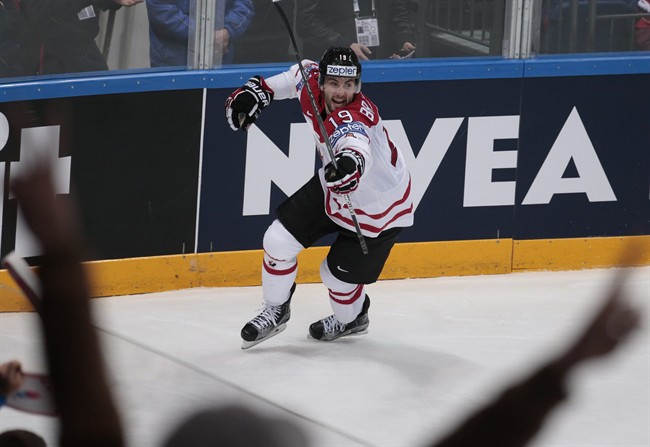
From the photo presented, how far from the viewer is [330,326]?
17.2ft

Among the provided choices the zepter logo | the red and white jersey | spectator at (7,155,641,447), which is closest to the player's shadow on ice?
the red and white jersey

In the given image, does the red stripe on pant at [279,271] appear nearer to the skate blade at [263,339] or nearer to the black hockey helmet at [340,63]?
the skate blade at [263,339]

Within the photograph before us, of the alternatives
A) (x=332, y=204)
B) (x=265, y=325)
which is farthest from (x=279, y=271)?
(x=332, y=204)

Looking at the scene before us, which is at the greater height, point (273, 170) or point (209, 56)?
point (209, 56)

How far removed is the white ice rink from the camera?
4.28 metres

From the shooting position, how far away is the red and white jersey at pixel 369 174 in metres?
4.73

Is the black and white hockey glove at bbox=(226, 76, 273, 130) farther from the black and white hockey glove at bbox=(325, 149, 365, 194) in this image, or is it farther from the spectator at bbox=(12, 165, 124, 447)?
the spectator at bbox=(12, 165, 124, 447)

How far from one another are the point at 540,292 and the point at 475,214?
0.54 metres

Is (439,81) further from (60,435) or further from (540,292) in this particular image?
(60,435)

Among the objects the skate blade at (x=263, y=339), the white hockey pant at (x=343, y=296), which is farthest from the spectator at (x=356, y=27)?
the skate blade at (x=263, y=339)

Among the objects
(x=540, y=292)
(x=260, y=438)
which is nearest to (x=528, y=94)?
(x=540, y=292)

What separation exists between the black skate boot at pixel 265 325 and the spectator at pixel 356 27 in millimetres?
1425

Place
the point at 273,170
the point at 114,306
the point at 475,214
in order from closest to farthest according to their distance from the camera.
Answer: the point at 114,306 → the point at 273,170 → the point at 475,214

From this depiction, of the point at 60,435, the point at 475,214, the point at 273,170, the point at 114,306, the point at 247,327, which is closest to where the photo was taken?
the point at 60,435
